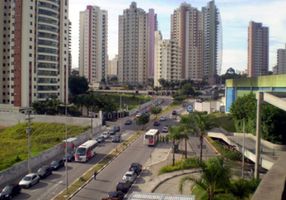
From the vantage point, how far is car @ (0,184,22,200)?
31078 mm

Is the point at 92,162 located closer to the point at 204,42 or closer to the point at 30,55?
the point at 30,55

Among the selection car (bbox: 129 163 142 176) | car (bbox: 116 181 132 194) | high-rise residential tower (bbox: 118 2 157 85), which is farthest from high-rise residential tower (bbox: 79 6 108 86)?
car (bbox: 116 181 132 194)

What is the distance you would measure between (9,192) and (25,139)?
104 ft

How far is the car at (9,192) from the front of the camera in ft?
102

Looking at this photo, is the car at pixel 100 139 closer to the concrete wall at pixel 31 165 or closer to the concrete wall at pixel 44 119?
the concrete wall at pixel 31 165

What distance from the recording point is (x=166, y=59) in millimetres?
158000

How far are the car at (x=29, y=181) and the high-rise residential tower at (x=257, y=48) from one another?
16460 cm

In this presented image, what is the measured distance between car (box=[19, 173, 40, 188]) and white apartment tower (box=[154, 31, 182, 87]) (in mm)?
123564

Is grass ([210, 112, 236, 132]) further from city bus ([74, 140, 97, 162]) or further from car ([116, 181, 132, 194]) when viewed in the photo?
car ([116, 181, 132, 194])

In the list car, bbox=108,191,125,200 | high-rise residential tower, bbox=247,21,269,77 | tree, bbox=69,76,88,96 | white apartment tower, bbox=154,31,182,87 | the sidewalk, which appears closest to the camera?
car, bbox=108,191,125,200

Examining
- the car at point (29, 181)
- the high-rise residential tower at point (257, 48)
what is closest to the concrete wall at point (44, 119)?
the car at point (29, 181)

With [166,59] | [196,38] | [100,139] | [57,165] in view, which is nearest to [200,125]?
[57,165]

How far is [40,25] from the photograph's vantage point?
93.6 meters

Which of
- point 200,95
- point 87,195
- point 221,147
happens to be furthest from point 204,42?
point 87,195
